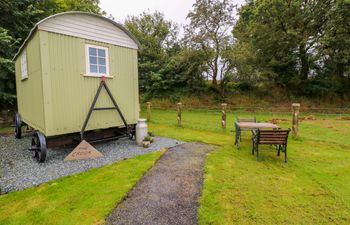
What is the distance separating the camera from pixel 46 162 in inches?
182

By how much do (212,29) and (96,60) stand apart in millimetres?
12766

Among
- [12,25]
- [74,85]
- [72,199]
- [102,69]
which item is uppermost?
[12,25]

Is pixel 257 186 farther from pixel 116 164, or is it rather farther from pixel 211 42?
pixel 211 42

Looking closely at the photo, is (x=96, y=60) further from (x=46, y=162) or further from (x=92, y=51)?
(x=46, y=162)

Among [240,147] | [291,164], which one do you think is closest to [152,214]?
[291,164]

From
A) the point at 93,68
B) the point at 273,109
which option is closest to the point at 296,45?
the point at 273,109

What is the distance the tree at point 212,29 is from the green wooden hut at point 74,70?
417 inches

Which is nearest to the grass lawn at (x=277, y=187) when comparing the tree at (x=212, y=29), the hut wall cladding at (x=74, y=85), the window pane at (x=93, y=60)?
Answer: the hut wall cladding at (x=74, y=85)

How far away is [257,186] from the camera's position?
333cm

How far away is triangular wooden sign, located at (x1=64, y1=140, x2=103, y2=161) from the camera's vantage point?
4777 mm

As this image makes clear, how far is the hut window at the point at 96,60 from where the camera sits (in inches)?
206

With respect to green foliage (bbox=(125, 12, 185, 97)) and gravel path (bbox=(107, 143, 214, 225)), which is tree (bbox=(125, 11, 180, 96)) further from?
gravel path (bbox=(107, 143, 214, 225))

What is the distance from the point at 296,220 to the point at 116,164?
137 inches

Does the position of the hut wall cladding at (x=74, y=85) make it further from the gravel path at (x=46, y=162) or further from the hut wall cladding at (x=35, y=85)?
the gravel path at (x=46, y=162)
